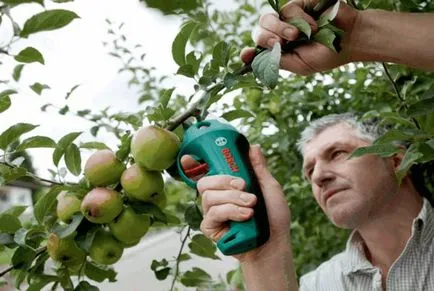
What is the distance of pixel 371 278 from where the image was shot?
1569 millimetres

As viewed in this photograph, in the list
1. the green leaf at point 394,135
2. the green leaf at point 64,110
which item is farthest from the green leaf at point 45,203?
the green leaf at point 64,110

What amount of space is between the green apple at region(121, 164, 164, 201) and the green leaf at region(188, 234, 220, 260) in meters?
0.25

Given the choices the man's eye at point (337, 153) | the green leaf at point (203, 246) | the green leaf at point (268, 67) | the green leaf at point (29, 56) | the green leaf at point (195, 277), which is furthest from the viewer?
the man's eye at point (337, 153)

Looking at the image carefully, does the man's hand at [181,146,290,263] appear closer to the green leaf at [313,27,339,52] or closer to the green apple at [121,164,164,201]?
the green apple at [121,164,164,201]

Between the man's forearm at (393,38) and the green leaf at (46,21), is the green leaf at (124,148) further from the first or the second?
the man's forearm at (393,38)

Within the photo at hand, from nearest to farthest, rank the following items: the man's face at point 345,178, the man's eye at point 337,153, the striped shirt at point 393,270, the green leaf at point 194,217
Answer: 1. the green leaf at point 194,217
2. the striped shirt at point 393,270
3. the man's face at point 345,178
4. the man's eye at point 337,153

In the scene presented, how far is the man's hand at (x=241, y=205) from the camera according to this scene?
0.76 m

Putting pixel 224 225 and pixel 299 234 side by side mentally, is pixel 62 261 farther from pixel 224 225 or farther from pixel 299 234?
pixel 299 234

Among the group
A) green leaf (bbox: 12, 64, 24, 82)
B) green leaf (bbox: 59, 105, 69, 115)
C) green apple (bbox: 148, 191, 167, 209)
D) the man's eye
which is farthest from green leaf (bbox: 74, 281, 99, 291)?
the man's eye

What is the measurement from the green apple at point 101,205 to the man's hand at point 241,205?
0.39ft

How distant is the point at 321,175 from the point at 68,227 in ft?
3.28

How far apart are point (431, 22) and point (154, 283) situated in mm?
1473

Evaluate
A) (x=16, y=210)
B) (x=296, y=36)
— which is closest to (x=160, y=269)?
(x=16, y=210)

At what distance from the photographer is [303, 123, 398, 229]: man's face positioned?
158 cm
